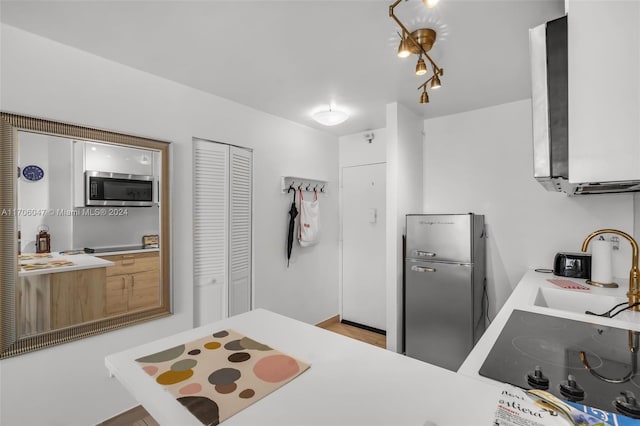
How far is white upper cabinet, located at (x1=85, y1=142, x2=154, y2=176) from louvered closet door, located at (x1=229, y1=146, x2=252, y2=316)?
0.72m

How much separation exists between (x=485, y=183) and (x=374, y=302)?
184 cm

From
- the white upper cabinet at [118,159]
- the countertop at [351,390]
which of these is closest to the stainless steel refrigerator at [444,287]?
the countertop at [351,390]

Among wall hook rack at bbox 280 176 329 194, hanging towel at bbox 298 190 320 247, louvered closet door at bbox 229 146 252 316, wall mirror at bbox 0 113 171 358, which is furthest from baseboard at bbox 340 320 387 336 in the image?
wall mirror at bbox 0 113 171 358

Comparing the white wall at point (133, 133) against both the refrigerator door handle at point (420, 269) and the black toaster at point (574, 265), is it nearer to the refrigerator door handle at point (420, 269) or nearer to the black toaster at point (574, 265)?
the refrigerator door handle at point (420, 269)

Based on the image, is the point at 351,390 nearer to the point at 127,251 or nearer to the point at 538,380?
the point at 538,380

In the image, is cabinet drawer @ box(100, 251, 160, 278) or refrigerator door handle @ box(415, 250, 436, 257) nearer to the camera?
cabinet drawer @ box(100, 251, 160, 278)

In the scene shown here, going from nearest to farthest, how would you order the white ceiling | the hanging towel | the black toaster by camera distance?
1. the white ceiling
2. the black toaster
3. the hanging towel

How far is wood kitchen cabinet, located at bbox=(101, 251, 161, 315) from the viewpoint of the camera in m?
2.10

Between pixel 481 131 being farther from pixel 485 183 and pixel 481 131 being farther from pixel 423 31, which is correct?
pixel 423 31

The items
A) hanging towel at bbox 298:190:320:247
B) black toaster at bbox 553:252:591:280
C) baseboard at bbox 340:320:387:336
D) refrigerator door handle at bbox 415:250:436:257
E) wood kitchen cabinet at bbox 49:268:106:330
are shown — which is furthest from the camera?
baseboard at bbox 340:320:387:336

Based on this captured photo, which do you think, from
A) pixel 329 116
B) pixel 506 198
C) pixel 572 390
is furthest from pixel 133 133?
pixel 506 198

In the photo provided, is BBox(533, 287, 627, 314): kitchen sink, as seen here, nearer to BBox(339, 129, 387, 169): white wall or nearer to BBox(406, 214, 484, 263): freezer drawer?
BBox(406, 214, 484, 263): freezer drawer

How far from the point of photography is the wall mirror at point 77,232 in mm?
1716

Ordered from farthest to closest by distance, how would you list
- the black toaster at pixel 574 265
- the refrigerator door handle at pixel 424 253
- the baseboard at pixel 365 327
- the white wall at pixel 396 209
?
the baseboard at pixel 365 327 → the white wall at pixel 396 209 → the refrigerator door handle at pixel 424 253 → the black toaster at pixel 574 265
